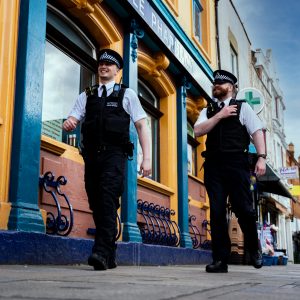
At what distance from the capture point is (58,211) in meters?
5.22

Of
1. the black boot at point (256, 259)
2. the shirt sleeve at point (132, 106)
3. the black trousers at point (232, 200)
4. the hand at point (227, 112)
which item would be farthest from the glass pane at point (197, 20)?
the black boot at point (256, 259)

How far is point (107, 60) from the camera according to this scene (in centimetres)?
417

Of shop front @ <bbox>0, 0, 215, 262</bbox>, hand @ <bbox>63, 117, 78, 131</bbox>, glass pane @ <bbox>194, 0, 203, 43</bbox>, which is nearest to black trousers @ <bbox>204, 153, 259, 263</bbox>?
hand @ <bbox>63, 117, 78, 131</bbox>

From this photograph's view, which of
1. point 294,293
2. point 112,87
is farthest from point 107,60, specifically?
point 294,293

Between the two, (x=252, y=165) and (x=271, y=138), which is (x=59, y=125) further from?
(x=271, y=138)

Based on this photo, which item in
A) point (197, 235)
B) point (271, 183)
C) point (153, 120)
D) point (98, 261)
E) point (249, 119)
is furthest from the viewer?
point (271, 183)

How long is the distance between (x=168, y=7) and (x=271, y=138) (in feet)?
51.6

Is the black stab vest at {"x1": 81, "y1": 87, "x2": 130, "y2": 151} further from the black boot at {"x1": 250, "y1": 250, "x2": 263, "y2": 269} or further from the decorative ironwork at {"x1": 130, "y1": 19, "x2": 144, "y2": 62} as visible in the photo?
the decorative ironwork at {"x1": 130, "y1": 19, "x2": 144, "y2": 62}

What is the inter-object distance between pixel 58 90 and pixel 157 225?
3031mm

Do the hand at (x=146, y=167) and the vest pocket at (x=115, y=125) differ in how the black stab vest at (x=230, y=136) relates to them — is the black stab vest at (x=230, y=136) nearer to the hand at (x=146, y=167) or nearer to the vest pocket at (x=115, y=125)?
the hand at (x=146, y=167)

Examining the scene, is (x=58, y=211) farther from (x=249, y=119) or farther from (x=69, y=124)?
(x=249, y=119)

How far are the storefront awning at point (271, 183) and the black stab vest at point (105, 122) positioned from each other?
10.6 metres

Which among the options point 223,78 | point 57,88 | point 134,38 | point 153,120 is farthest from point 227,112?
point 153,120

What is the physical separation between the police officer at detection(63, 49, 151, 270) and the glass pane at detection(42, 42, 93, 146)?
181cm
